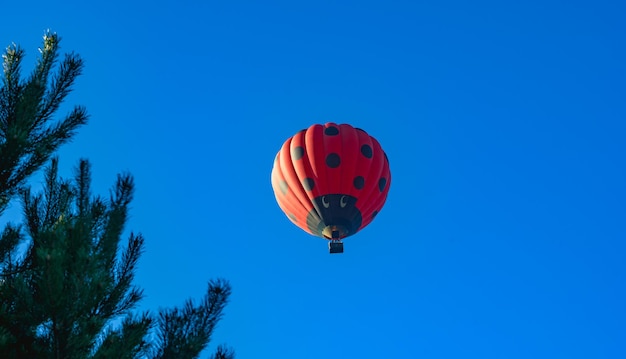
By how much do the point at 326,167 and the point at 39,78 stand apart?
1493cm

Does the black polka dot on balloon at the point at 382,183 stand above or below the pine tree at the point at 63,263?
above

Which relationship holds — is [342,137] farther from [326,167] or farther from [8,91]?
[8,91]

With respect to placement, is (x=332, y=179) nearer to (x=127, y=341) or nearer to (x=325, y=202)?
(x=325, y=202)

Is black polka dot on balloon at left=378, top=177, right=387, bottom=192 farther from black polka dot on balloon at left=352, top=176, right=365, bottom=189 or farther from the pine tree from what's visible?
the pine tree

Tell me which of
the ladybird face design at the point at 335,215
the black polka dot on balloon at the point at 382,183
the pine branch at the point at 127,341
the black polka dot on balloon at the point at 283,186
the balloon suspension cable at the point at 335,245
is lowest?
A: the pine branch at the point at 127,341

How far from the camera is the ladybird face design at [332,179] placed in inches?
829

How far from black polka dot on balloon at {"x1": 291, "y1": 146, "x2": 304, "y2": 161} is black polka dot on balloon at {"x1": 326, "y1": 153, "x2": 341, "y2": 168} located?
0.98m

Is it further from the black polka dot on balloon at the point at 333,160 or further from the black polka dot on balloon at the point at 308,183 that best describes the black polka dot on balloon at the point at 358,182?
the black polka dot on balloon at the point at 308,183

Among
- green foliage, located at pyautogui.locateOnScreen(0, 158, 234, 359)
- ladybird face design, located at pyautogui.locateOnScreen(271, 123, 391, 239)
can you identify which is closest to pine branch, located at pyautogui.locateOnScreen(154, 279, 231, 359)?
green foliage, located at pyautogui.locateOnScreen(0, 158, 234, 359)

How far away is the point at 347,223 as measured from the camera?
842 inches

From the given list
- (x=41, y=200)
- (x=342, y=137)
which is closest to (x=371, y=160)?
(x=342, y=137)

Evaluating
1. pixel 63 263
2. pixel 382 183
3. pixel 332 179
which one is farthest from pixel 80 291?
pixel 382 183

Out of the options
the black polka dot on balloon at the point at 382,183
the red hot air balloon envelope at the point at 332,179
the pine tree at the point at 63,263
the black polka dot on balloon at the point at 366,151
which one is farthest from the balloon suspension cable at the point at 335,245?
the pine tree at the point at 63,263

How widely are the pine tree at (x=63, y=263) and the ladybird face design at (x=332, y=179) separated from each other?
14510 mm
